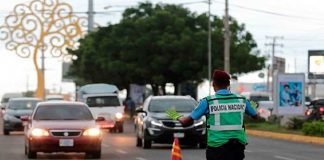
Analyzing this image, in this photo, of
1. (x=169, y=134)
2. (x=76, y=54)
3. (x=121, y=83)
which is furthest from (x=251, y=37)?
(x=169, y=134)

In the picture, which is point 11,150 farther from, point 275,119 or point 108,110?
point 275,119

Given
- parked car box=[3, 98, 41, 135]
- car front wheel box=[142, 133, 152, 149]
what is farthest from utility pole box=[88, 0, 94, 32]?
car front wheel box=[142, 133, 152, 149]

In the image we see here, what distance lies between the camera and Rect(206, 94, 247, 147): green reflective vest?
11234mm

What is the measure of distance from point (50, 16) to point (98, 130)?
81.1 m

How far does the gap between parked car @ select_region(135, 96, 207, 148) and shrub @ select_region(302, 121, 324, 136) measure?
26.4 feet

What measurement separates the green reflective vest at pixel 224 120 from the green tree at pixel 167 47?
192 feet

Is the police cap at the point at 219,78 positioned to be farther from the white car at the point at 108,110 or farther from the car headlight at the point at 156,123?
the white car at the point at 108,110

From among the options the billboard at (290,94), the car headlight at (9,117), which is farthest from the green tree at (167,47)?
the car headlight at (9,117)

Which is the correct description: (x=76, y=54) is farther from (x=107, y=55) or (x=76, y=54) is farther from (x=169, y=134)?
(x=169, y=134)

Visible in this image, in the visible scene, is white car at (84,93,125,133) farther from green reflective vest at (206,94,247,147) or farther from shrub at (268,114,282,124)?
green reflective vest at (206,94,247,147)

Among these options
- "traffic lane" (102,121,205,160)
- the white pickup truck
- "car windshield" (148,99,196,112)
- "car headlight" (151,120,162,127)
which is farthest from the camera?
the white pickup truck

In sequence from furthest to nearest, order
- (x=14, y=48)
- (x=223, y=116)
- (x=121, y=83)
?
(x=14, y=48)
(x=121, y=83)
(x=223, y=116)

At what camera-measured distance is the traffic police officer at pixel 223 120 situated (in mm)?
11188

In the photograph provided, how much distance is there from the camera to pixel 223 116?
11320 millimetres
